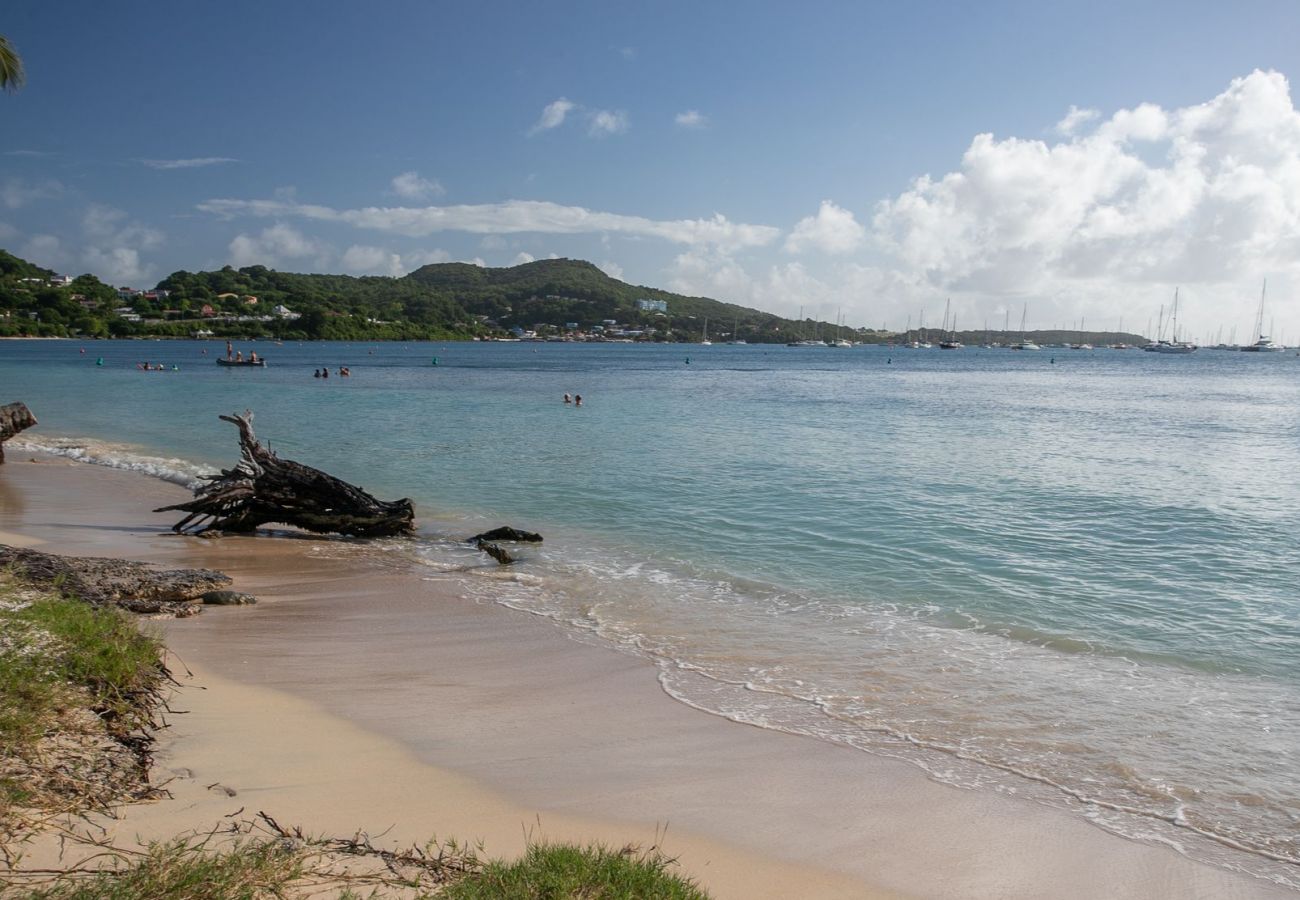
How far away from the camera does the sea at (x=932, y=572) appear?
6691mm

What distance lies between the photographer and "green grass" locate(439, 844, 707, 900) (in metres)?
3.60

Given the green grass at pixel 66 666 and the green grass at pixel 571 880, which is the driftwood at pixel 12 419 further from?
the green grass at pixel 571 880

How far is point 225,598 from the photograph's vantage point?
9.90 m

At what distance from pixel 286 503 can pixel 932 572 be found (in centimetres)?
1065

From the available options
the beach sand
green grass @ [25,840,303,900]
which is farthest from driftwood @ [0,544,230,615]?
Answer: green grass @ [25,840,303,900]

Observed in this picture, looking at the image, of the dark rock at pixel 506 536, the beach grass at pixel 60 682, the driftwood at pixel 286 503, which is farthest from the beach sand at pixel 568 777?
the driftwood at pixel 286 503

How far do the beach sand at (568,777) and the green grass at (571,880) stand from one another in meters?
0.74

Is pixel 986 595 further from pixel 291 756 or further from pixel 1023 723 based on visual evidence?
pixel 291 756

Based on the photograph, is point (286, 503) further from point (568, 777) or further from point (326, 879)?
point (326, 879)

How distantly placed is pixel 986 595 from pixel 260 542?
11.5m

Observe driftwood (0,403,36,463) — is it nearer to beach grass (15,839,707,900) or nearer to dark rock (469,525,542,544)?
dark rock (469,525,542,544)

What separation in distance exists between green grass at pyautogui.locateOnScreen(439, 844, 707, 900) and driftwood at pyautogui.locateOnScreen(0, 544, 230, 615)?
5.27 meters

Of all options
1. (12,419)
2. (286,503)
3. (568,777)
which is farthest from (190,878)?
(12,419)

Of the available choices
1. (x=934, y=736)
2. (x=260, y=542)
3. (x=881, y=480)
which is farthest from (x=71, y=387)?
(x=934, y=736)
